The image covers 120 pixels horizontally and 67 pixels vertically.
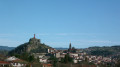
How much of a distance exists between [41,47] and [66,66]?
116m

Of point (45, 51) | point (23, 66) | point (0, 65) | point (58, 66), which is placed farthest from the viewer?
point (45, 51)

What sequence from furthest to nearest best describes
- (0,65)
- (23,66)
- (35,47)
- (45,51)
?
1. (35,47)
2. (45,51)
3. (23,66)
4. (0,65)

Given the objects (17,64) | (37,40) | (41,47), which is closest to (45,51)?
(41,47)

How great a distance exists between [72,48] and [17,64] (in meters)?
121

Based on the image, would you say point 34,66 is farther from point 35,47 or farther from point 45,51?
point 35,47

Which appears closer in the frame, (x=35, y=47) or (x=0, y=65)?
(x=0, y=65)

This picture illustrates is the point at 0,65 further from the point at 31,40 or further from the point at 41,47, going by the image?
the point at 31,40

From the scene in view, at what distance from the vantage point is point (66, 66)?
2466 inches

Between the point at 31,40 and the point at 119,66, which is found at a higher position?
the point at 31,40

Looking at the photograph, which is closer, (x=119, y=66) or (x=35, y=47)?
(x=119, y=66)

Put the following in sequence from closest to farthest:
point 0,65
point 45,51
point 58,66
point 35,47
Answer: point 0,65 < point 58,66 < point 45,51 < point 35,47

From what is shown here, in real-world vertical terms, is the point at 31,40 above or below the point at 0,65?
above

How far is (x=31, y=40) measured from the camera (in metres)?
190

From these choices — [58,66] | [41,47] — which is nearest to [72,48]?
[41,47]
